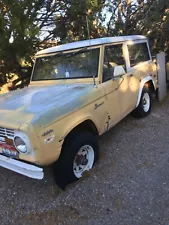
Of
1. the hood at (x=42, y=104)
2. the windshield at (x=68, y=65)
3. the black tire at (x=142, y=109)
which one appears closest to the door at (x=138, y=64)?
the black tire at (x=142, y=109)

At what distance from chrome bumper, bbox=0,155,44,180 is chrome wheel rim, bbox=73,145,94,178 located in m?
0.63

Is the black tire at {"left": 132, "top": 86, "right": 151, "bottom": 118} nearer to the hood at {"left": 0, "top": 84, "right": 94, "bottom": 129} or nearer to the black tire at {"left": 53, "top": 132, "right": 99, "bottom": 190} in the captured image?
the hood at {"left": 0, "top": 84, "right": 94, "bottom": 129}

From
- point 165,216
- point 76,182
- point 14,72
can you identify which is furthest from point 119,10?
point 165,216

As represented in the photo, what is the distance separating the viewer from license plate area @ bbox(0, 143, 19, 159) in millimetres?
2732

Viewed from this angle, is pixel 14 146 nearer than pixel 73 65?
Yes

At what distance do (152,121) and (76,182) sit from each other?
97.6 inches

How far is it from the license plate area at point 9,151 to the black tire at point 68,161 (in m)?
0.51

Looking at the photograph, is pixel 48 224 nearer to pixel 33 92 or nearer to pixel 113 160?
pixel 113 160

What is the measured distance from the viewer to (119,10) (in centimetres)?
734

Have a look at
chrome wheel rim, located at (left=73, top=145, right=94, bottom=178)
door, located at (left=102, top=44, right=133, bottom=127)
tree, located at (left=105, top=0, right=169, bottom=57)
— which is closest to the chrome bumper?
chrome wheel rim, located at (left=73, top=145, right=94, bottom=178)

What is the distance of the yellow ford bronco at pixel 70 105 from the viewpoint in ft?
8.63

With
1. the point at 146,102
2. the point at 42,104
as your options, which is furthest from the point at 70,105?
the point at 146,102

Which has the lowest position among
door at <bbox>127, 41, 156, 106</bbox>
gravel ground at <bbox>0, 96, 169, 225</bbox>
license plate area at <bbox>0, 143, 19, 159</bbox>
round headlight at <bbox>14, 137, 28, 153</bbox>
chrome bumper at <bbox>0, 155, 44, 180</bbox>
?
gravel ground at <bbox>0, 96, 169, 225</bbox>

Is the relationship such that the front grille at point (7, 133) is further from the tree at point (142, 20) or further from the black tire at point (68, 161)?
the tree at point (142, 20)
